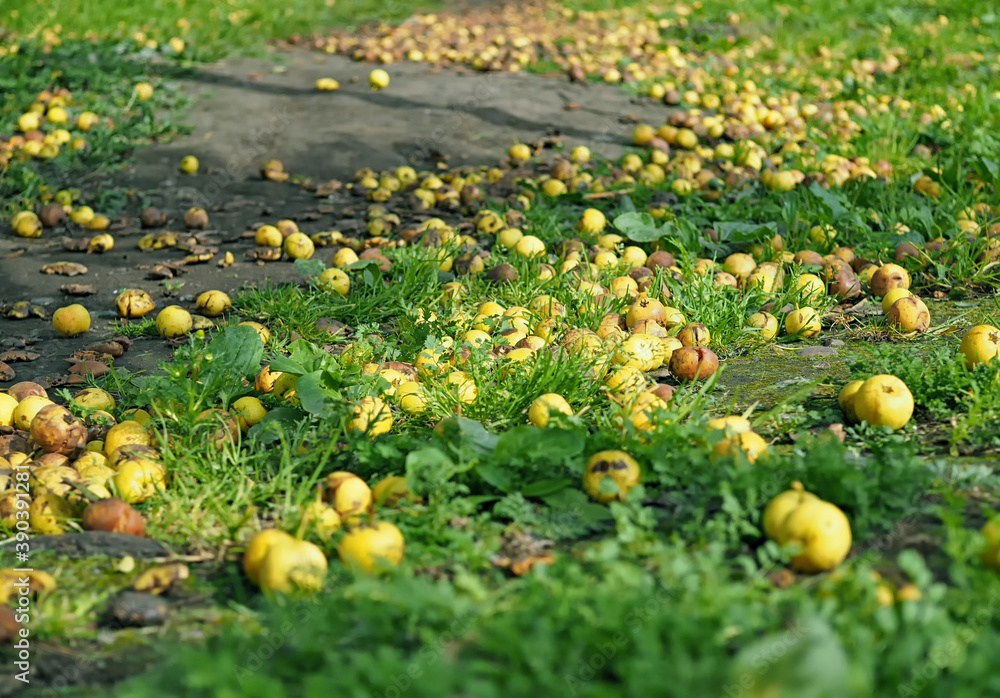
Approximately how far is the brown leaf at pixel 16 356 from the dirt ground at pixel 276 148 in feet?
0.15

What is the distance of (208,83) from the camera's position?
8.51 metres

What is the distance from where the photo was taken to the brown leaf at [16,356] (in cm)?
406

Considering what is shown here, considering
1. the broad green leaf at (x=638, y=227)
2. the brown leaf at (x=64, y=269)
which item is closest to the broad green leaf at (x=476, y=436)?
the broad green leaf at (x=638, y=227)

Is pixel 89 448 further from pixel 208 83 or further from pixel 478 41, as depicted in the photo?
pixel 478 41

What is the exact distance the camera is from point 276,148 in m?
7.15

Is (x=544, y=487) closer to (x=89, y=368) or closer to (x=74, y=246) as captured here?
(x=89, y=368)

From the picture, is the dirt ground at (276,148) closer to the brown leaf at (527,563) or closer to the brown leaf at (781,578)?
the brown leaf at (527,563)

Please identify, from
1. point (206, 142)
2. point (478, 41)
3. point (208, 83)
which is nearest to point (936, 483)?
point (206, 142)

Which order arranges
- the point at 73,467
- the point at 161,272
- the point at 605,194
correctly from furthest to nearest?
1. the point at 605,194
2. the point at 161,272
3. the point at 73,467

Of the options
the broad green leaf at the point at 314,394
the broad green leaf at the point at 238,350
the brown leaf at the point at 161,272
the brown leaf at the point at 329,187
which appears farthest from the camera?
the brown leaf at the point at 329,187

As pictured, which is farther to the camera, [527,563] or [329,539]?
[329,539]

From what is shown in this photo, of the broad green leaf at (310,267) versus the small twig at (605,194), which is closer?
the broad green leaf at (310,267)

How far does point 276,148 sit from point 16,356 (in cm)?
358

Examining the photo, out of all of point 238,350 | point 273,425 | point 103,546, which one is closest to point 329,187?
point 238,350
